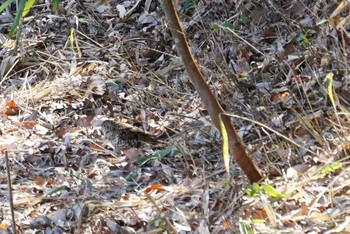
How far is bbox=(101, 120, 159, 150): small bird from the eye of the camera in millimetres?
3500

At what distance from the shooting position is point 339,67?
136 inches

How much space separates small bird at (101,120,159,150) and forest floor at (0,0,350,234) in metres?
0.04

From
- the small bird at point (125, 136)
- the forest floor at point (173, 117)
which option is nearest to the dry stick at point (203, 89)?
the forest floor at point (173, 117)

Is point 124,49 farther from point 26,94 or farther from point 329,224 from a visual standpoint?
point 329,224

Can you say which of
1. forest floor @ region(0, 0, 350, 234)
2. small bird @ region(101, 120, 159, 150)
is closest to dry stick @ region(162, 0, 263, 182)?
forest floor @ region(0, 0, 350, 234)

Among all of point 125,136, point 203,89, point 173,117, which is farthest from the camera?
point 173,117

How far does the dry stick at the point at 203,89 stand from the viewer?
2574 mm

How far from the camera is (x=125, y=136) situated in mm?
3523

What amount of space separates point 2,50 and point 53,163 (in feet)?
5.32

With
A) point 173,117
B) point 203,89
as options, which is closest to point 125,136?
point 173,117

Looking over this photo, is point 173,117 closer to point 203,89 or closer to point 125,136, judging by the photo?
point 125,136

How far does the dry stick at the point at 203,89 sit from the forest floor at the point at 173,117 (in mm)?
104

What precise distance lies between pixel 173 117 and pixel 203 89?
1.11 metres

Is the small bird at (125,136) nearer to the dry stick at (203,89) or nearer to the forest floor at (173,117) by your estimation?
the forest floor at (173,117)
